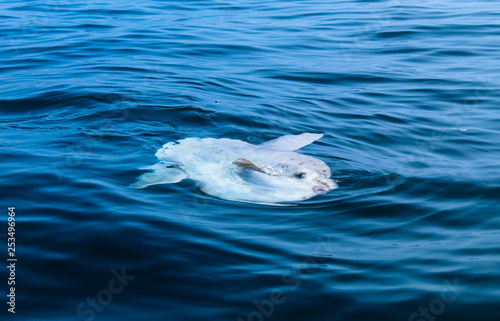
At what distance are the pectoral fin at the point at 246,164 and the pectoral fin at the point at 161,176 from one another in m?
0.64

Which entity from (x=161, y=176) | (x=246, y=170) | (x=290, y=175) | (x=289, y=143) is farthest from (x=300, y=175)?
(x=161, y=176)

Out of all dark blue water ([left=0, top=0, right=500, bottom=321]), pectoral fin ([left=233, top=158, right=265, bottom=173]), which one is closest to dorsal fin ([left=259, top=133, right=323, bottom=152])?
dark blue water ([left=0, top=0, right=500, bottom=321])

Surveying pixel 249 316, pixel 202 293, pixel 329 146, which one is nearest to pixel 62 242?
pixel 202 293

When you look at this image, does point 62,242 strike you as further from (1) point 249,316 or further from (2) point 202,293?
(1) point 249,316

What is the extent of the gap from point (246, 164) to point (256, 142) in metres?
1.62

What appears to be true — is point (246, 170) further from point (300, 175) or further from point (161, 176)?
point (161, 176)

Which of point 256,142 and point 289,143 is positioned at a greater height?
point 289,143

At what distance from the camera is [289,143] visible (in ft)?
25.1

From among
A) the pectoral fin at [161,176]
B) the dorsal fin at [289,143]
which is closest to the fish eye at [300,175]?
the dorsal fin at [289,143]

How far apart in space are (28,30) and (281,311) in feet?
46.9

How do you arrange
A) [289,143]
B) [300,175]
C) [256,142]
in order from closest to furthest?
[300,175] → [289,143] → [256,142]

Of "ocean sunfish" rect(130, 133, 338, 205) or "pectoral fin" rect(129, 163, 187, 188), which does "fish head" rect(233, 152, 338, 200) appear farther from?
"pectoral fin" rect(129, 163, 187, 188)

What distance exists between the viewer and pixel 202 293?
13.9 ft

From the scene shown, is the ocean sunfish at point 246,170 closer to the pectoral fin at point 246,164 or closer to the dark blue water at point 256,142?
the pectoral fin at point 246,164
